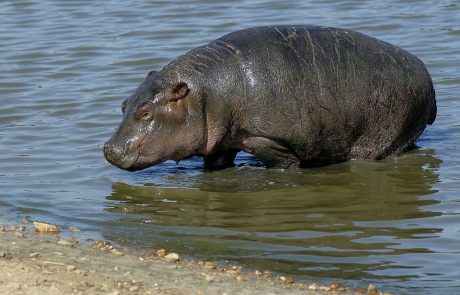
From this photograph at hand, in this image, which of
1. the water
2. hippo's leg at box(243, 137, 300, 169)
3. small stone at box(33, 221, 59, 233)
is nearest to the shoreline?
the water

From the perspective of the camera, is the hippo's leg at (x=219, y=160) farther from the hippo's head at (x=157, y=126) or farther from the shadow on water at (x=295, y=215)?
the hippo's head at (x=157, y=126)

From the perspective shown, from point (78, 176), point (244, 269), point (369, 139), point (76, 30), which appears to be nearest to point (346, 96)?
point (369, 139)

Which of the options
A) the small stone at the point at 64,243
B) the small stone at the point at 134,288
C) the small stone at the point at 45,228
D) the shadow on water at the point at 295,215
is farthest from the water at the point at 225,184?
the small stone at the point at 134,288

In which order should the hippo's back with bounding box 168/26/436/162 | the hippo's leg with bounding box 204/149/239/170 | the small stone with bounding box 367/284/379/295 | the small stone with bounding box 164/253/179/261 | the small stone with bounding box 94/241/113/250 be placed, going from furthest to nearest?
the hippo's leg with bounding box 204/149/239/170, the hippo's back with bounding box 168/26/436/162, the small stone with bounding box 94/241/113/250, the small stone with bounding box 164/253/179/261, the small stone with bounding box 367/284/379/295

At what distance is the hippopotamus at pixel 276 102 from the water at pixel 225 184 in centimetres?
28

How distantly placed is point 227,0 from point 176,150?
9.40 m

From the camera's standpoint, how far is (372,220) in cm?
1025

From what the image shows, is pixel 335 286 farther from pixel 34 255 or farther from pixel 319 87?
pixel 319 87

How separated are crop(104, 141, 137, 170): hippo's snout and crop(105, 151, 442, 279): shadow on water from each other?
26 centimetres

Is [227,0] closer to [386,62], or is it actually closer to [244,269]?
[386,62]

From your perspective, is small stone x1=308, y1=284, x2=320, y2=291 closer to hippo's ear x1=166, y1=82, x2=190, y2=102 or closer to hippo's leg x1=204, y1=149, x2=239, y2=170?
hippo's ear x1=166, y1=82, x2=190, y2=102

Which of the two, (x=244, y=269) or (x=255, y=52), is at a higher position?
(x=255, y=52)

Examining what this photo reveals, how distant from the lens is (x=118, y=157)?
A: 37.6 ft

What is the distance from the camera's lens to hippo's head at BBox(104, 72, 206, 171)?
11516mm
